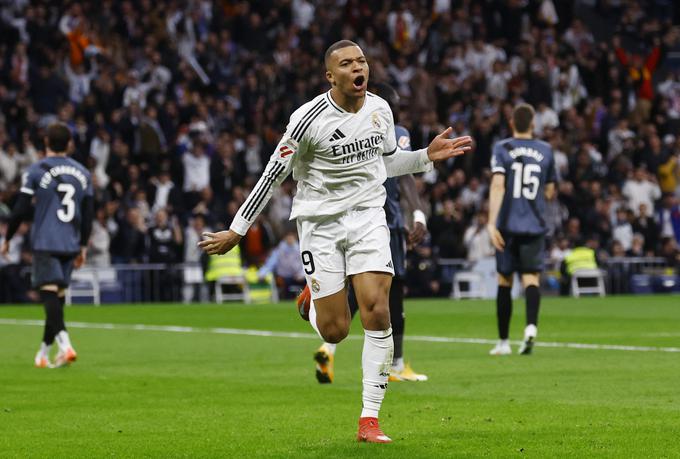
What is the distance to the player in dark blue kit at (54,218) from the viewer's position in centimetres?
1434

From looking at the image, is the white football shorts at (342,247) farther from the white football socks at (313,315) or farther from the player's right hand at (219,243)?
the player's right hand at (219,243)

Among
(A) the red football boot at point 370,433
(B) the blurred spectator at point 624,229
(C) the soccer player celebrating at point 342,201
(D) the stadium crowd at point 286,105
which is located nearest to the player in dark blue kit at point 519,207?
(C) the soccer player celebrating at point 342,201

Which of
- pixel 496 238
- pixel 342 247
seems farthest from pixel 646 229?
pixel 342 247

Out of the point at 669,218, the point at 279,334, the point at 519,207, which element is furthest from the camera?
the point at 669,218

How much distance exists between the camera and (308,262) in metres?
8.88

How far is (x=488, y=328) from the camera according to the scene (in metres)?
19.6

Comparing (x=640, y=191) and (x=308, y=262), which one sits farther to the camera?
(x=640, y=191)

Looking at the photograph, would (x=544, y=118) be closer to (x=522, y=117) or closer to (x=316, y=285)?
(x=522, y=117)

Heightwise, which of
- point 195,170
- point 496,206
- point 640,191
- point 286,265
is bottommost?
point 496,206

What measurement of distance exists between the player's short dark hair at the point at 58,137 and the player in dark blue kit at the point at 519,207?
446 cm

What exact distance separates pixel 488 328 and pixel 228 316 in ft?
18.2

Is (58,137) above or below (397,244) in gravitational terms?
above

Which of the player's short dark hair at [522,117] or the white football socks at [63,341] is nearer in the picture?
the white football socks at [63,341]

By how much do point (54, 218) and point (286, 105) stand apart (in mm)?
17307
